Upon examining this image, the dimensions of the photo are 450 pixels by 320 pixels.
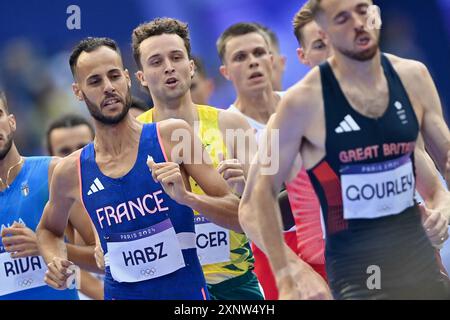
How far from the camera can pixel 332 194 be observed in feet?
12.1

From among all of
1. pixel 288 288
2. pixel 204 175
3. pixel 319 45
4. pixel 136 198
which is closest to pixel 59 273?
pixel 136 198

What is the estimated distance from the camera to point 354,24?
11.8 ft

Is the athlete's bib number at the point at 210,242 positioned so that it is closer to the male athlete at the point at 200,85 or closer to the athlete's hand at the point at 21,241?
the athlete's hand at the point at 21,241

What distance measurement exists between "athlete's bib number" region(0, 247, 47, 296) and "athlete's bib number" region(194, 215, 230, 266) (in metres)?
0.91

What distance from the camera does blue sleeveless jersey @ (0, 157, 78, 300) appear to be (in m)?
5.17

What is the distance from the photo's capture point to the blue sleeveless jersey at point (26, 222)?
517 cm

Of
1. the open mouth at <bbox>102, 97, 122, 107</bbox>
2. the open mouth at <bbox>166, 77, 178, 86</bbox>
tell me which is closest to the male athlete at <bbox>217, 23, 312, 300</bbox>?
the open mouth at <bbox>166, 77, 178, 86</bbox>

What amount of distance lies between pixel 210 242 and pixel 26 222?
105 cm

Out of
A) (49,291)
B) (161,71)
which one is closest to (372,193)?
(161,71)

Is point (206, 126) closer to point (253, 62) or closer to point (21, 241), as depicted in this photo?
point (253, 62)

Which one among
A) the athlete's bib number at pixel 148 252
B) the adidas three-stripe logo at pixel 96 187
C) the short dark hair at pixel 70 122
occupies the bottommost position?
the athlete's bib number at pixel 148 252

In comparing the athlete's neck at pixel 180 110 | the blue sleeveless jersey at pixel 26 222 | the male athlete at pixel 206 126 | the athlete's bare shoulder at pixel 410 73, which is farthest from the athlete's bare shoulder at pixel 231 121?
the athlete's bare shoulder at pixel 410 73

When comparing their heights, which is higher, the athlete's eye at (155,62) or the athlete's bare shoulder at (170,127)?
the athlete's eye at (155,62)

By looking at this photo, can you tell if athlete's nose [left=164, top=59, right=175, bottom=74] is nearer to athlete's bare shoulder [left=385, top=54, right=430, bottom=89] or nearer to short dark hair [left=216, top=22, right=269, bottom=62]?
short dark hair [left=216, top=22, right=269, bottom=62]
